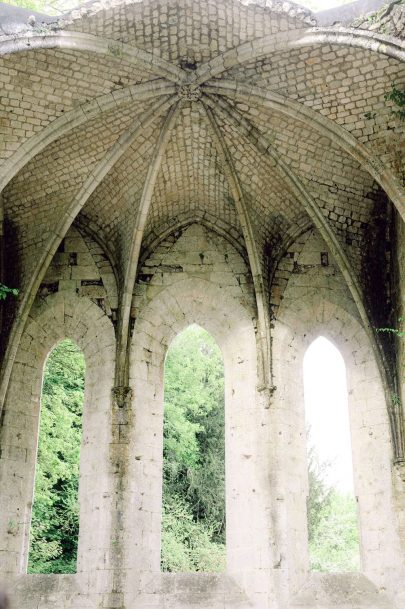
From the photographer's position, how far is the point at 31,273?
1088 cm

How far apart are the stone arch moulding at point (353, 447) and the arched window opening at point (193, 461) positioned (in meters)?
6.30

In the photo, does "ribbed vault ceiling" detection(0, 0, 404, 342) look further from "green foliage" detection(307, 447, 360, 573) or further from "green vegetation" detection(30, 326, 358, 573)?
"green foliage" detection(307, 447, 360, 573)

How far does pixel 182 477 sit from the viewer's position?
57.3 ft

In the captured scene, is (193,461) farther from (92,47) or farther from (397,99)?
(92,47)

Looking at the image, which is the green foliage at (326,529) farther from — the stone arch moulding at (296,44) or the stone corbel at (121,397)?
the stone arch moulding at (296,44)

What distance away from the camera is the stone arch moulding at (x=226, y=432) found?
32.0ft

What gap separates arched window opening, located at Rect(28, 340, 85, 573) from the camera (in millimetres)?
13523

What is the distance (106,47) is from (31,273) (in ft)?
11.6

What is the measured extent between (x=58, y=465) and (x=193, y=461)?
4469mm

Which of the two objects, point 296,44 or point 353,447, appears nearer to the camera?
point 296,44

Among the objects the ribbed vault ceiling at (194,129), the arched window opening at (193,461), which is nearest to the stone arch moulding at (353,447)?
the ribbed vault ceiling at (194,129)

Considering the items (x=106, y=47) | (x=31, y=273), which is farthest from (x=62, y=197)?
(x=106, y=47)

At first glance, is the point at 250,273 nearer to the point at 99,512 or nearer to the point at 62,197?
the point at 62,197

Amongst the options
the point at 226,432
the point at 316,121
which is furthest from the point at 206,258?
the point at 316,121
